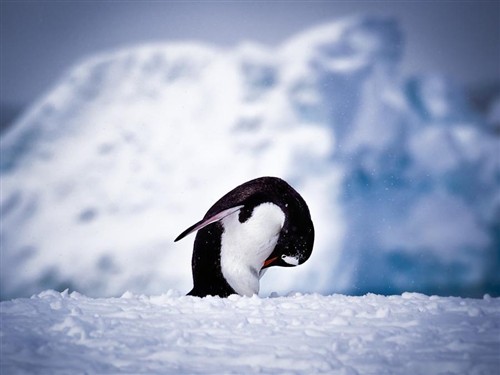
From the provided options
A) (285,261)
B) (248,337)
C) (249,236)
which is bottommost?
(248,337)

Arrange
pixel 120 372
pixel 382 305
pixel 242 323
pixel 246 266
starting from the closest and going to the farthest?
pixel 120 372, pixel 242 323, pixel 382 305, pixel 246 266

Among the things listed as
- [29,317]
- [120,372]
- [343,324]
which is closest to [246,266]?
[343,324]

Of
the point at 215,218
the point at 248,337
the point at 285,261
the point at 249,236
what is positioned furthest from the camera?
the point at 285,261

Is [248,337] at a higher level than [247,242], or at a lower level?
lower

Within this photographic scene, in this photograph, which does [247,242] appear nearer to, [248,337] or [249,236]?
[249,236]

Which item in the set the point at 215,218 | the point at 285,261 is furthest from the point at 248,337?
the point at 285,261

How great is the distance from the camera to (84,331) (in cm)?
213

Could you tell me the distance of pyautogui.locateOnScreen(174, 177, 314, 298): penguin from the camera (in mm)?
3715

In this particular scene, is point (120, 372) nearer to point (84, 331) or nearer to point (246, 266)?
point (84, 331)

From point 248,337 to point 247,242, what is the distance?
157 cm

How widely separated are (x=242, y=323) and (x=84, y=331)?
28.5 inches

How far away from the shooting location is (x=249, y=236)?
3729 mm

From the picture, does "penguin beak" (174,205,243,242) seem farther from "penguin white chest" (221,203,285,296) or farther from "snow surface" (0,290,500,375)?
"snow surface" (0,290,500,375)

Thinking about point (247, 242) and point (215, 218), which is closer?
point (215, 218)
